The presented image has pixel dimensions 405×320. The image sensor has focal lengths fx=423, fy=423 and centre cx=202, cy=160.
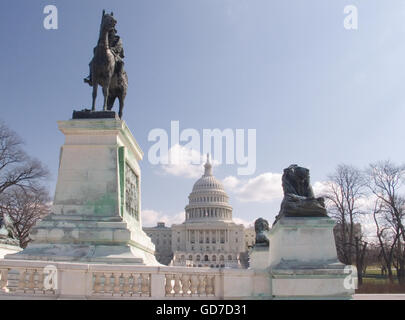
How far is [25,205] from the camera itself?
144ft

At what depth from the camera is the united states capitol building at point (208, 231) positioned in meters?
164

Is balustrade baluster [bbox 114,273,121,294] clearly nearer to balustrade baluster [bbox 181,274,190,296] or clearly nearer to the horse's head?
balustrade baluster [bbox 181,274,190,296]

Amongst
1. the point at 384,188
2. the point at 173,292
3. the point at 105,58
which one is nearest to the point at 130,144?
the point at 105,58

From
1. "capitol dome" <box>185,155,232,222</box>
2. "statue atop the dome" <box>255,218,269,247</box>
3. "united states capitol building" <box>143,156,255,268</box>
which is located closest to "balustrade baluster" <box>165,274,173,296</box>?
"statue atop the dome" <box>255,218,269,247</box>

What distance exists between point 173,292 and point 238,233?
164m

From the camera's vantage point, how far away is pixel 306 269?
9547mm

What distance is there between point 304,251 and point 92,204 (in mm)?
6287

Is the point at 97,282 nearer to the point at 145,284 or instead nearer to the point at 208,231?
the point at 145,284

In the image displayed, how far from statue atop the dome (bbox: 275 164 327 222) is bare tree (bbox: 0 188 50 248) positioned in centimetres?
3314

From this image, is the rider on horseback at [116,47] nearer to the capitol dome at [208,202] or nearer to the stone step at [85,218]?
the stone step at [85,218]

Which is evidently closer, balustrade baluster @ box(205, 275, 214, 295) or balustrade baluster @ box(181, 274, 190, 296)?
balustrade baluster @ box(181, 274, 190, 296)

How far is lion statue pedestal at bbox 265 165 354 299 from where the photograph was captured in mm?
9445

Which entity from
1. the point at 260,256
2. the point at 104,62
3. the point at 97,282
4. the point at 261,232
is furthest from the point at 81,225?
the point at 261,232

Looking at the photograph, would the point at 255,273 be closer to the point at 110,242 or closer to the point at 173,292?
the point at 173,292
